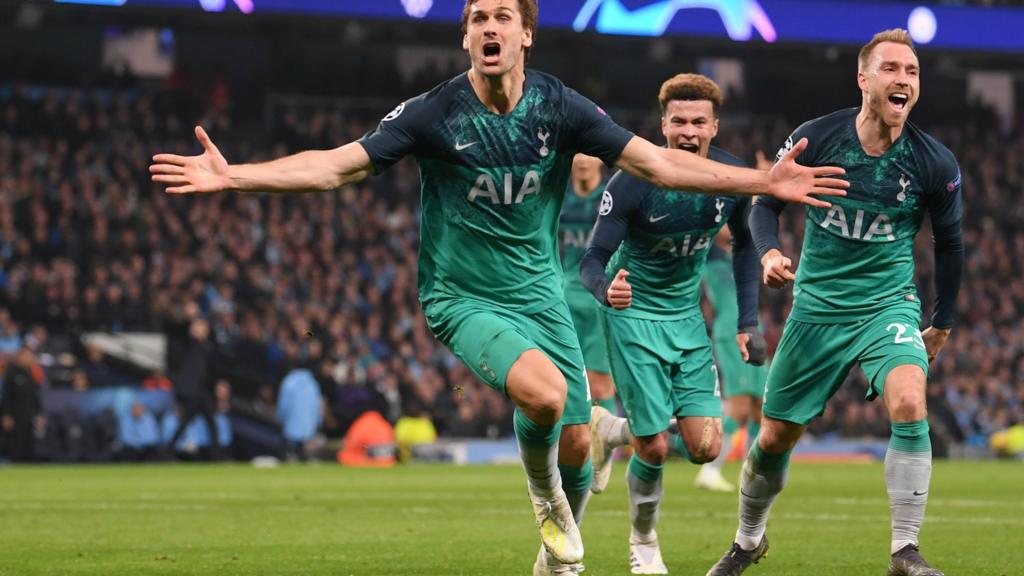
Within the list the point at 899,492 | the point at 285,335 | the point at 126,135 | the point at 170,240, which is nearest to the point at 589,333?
the point at 899,492

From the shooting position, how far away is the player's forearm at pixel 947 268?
7.79m

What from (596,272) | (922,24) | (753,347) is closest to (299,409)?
(922,24)

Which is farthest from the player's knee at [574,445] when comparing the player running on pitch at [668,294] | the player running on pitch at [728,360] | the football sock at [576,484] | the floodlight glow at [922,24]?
the floodlight glow at [922,24]

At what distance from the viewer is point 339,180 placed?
6.61m

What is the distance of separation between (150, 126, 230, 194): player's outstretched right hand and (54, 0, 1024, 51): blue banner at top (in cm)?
2042

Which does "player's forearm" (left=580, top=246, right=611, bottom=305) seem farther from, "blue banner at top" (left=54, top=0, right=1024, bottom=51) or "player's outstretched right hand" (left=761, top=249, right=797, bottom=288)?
"blue banner at top" (left=54, top=0, right=1024, bottom=51)

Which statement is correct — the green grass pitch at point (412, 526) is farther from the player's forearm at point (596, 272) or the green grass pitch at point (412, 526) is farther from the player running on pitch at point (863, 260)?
the player's forearm at point (596, 272)

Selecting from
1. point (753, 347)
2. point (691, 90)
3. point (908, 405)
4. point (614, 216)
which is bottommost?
point (908, 405)

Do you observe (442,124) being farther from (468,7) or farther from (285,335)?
(285,335)

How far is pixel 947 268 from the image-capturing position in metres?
7.86

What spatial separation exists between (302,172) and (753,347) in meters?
3.01

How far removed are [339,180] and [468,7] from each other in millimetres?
1046

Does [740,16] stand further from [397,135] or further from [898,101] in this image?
[397,135]

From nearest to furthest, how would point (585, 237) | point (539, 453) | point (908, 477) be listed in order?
point (539, 453)
point (908, 477)
point (585, 237)
